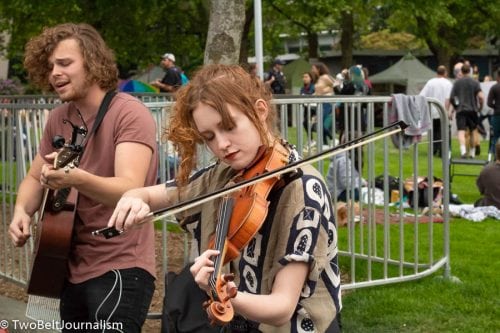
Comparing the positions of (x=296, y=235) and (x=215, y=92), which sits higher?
(x=215, y=92)

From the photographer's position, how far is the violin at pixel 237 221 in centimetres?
225

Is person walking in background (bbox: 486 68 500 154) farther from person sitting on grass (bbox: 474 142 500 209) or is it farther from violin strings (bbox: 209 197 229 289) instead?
violin strings (bbox: 209 197 229 289)

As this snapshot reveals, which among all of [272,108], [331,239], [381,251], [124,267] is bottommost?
[381,251]

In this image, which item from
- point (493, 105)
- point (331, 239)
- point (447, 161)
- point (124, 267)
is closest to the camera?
point (331, 239)

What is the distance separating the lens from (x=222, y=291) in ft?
7.39

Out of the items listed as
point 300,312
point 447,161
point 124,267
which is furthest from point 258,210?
point 447,161

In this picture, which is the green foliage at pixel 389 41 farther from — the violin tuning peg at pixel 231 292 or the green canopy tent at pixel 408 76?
the violin tuning peg at pixel 231 292

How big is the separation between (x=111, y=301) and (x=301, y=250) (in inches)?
49.5

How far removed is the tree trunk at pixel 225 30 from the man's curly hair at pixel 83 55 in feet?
17.5

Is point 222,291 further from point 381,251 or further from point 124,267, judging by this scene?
point 381,251

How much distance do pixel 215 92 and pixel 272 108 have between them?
8.9 inches

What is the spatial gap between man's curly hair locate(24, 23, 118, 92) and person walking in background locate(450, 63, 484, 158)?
16.2 metres

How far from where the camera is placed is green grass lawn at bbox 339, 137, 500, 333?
6070mm

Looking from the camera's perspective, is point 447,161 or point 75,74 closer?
point 75,74
